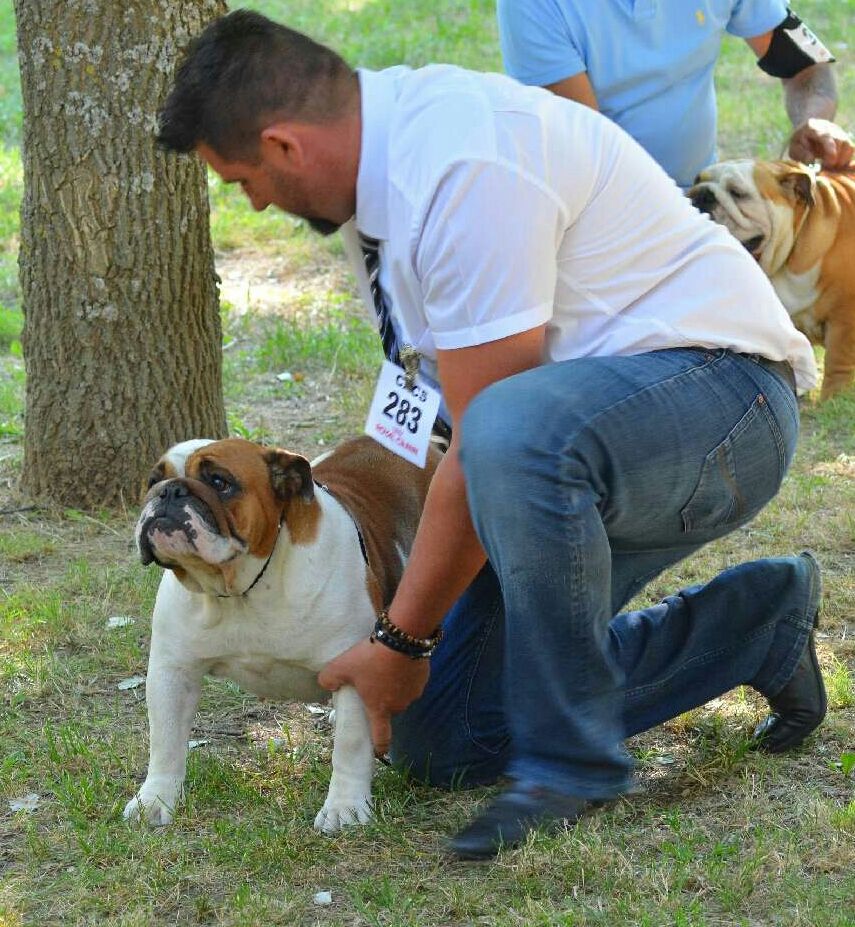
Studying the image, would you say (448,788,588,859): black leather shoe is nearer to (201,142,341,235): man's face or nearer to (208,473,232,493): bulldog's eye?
(208,473,232,493): bulldog's eye

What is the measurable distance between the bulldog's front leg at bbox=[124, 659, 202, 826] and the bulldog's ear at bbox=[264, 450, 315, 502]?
46cm

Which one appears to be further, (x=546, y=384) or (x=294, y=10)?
(x=294, y=10)

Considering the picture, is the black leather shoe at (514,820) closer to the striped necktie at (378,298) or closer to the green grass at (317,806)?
the green grass at (317,806)

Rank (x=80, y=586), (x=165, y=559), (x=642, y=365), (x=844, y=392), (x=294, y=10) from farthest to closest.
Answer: (x=294, y=10) < (x=844, y=392) < (x=80, y=586) < (x=165, y=559) < (x=642, y=365)

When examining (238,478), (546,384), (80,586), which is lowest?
(80,586)

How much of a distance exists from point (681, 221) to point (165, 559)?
1278mm

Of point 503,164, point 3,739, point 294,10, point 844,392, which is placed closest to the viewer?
point 503,164

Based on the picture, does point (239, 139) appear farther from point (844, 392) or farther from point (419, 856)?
point (844, 392)

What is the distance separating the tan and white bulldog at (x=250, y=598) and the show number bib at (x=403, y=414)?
196 mm

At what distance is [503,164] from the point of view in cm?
258

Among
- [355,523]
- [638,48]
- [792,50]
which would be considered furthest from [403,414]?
[792,50]

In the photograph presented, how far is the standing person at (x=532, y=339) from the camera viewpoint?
2621mm

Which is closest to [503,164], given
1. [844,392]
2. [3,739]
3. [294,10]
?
[3,739]

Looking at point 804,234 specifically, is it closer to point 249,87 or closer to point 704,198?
point 704,198
